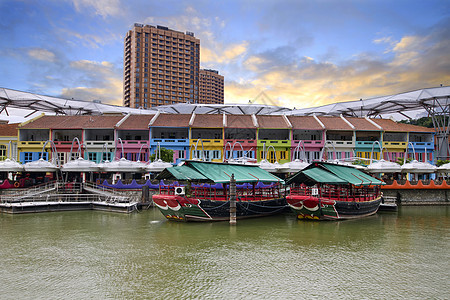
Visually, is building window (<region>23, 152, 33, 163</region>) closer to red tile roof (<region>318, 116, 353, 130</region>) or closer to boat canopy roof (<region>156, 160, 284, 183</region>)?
boat canopy roof (<region>156, 160, 284, 183</region>)

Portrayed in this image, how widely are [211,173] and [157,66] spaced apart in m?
89.2

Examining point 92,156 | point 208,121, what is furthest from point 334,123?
point 92,156

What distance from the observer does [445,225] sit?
27.8 metres

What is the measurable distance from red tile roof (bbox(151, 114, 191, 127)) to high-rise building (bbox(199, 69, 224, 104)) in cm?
9168

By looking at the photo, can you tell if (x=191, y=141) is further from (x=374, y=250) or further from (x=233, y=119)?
(x=374, y=250)

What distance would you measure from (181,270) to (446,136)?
5020 centimetres

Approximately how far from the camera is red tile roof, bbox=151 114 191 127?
1953 inches

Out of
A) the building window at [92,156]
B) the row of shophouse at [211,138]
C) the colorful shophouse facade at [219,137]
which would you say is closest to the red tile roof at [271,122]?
the row of shophouse at [211,138]

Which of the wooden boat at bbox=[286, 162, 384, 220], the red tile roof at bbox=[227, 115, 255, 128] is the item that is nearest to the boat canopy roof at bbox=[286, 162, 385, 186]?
the wooden boat at bbox=[286, 162, 384, 220]

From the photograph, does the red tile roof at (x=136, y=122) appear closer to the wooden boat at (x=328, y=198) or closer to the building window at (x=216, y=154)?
the building window at (x=216, y=154)

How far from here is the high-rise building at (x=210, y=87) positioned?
14811cm

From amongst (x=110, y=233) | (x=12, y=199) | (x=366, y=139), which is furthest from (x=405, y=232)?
(x=12, y=199)

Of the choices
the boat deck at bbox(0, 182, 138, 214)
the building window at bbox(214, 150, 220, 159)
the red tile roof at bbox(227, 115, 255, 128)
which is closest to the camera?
the boat deck at bbox(0, 182, 138, 214)

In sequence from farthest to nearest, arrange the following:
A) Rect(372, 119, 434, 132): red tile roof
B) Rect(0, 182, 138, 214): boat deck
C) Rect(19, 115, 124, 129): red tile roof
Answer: Rect(372, 119, 434, 132): red tile roof < Rect(19, 115, 124, 129): red tile roof < Rect(0, 182, 138, 214): boat deck
